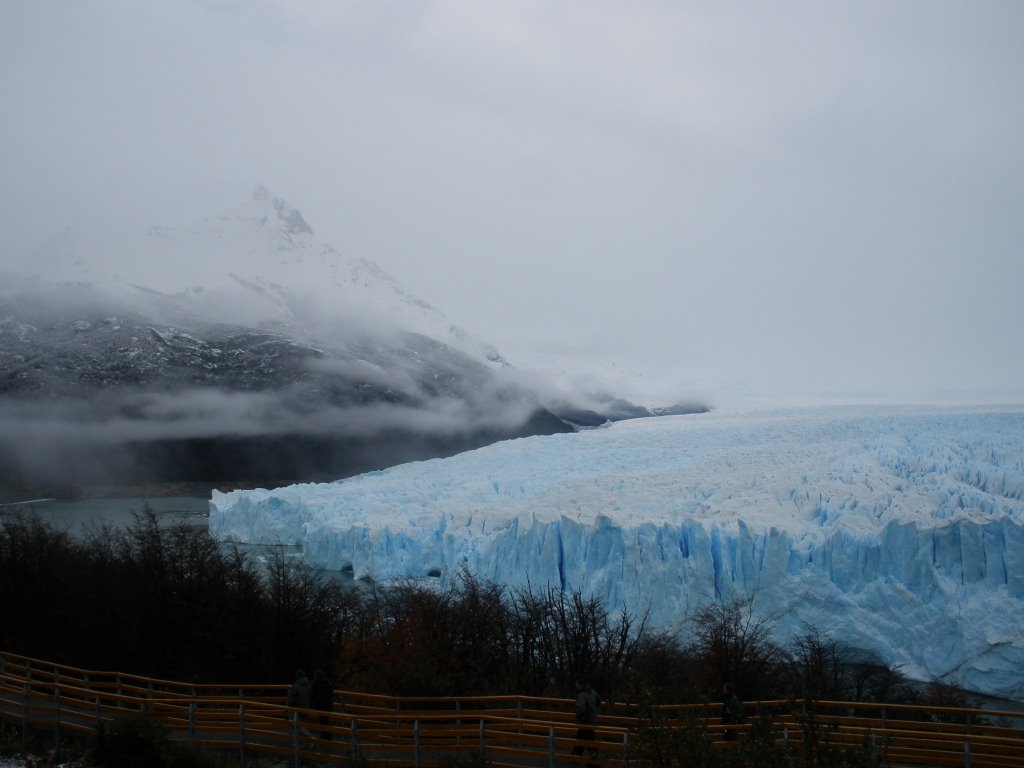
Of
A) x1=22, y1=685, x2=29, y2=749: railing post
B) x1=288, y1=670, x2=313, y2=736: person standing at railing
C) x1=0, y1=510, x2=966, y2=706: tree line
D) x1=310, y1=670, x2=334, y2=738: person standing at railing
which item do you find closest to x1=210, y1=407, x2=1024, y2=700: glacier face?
x1=0, y1=510, x2=966, y2=706: tree line

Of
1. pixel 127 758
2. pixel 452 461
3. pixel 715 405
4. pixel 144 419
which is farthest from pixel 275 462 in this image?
pixel 127 758

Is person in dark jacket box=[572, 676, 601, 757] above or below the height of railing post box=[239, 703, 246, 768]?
above

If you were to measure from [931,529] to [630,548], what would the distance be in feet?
22.3

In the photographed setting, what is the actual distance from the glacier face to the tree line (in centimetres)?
102

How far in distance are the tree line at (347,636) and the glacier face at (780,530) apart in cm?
102

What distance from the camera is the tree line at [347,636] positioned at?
46.6 feet

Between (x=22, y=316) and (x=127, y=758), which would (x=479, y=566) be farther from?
(x=22, y=316)

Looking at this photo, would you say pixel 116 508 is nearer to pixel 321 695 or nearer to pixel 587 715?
pixel 321 695

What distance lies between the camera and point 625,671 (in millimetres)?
14266

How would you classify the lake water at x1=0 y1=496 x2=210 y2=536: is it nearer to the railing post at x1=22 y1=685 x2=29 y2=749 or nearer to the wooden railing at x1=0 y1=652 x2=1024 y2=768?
the railing post at x1=22 y1=685 x2=29 y2=749

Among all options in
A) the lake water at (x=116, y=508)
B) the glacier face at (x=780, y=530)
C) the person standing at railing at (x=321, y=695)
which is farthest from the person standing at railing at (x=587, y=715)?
the lake water at (x=116, y=508)

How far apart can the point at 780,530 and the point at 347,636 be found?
10.0m

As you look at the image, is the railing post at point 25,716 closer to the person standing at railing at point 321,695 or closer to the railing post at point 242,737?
the railing post at point 242,737

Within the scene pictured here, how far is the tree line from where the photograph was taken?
1420cm
